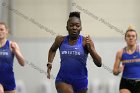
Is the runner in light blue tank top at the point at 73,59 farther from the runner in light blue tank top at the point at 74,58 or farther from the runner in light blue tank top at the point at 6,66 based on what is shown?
the runner in light blue tank top at the point at 6,66

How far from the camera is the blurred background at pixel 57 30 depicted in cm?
1001

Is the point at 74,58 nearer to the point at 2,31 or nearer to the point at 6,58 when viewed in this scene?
the point at 6,58

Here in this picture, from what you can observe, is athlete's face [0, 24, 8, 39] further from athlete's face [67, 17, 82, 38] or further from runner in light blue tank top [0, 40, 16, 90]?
athlete's face [67, 17, 82, 38]

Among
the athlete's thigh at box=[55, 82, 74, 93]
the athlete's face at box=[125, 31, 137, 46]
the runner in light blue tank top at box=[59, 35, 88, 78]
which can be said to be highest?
the athlete's face at box=[125, 31, 137, 46]

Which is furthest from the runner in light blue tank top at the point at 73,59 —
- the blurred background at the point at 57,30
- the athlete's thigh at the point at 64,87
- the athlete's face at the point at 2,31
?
→ the blurred background at the point at 57,30

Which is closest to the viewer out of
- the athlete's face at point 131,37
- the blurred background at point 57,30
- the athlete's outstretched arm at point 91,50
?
the athlete's outstretched arm at point 91,50

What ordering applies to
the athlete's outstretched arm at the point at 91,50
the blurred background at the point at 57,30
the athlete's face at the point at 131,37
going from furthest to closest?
the blurred background at the point at 57,30
the athlete's face at the point at 131,37
the athlete's outstretched arm at the point at 91,50

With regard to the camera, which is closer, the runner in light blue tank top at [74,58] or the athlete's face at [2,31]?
the runner in light blue tank top at [74,58]

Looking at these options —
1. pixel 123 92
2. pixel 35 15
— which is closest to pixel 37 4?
pixel 35 15

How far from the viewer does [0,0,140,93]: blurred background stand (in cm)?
1001

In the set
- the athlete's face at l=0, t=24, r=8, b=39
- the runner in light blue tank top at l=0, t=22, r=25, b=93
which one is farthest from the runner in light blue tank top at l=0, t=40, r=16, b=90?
the athlete's face at l=0, t=24, r=8, b=39

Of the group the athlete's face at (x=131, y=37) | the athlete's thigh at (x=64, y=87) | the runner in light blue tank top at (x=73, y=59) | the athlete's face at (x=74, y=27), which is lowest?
the athlete's thigh at (x=64, y=87)

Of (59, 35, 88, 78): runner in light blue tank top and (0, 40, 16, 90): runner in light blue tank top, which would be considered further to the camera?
(0, 40, 16, 90): runner in light blue tank top

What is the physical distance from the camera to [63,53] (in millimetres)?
6062
